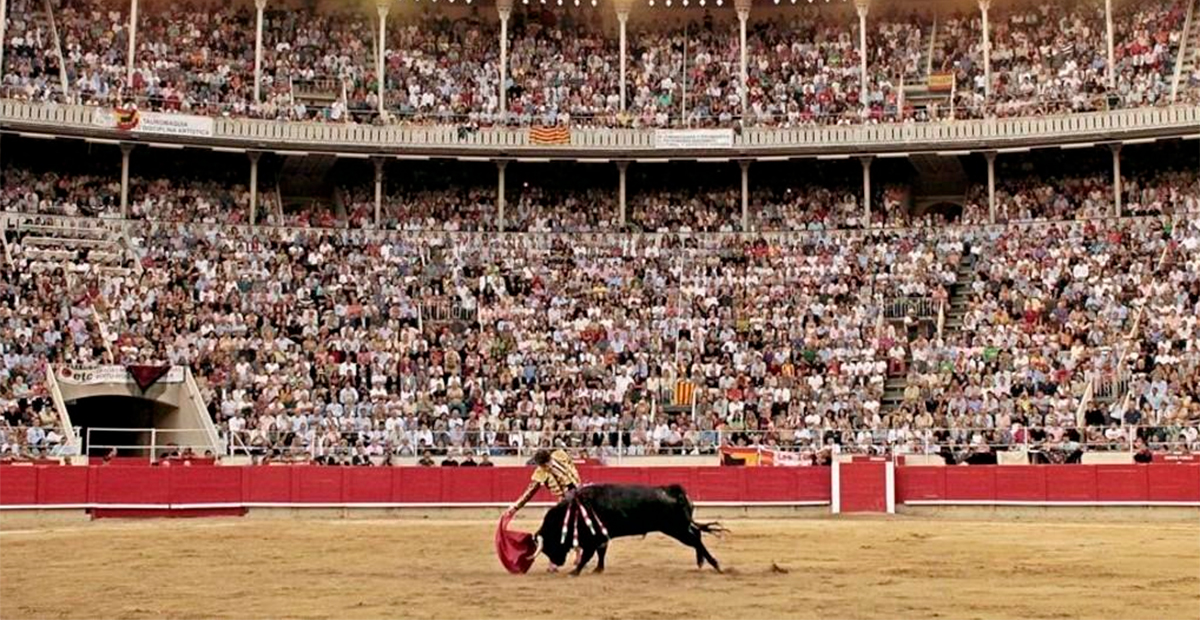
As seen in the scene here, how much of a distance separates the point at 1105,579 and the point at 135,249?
88.0 ft

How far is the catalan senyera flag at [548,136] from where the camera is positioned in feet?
129

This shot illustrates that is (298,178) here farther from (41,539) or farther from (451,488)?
(41,539)

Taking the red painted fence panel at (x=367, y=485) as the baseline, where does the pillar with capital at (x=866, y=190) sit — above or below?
above

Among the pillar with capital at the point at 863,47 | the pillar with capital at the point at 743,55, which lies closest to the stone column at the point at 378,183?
the pillar with capital at the point at 743,55

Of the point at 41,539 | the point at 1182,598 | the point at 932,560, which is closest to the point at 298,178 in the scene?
the point at 41,539

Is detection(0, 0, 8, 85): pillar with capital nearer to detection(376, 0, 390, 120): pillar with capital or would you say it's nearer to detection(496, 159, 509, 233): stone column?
detection(376, 0, 390, 120): pillar with capital

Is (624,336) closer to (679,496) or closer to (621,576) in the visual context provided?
(621,576)

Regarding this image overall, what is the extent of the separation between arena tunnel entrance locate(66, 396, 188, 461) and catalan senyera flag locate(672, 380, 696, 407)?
10.1m

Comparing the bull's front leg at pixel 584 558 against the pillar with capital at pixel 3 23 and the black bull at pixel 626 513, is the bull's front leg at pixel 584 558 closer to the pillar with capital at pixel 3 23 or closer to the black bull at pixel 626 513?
the black bull at pixel 626 513

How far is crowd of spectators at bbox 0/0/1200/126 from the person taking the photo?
126ft

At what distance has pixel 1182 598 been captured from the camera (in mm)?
11711

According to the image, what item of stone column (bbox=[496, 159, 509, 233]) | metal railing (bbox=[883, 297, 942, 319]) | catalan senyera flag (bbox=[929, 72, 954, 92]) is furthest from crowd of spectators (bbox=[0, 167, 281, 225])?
catalan senyera flag (bbox=[929, 72, 954, 92])

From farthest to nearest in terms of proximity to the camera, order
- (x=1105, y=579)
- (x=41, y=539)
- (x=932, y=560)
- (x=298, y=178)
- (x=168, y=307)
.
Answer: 1. (x=298, y=178)
2. (x=168, y=307)
3. (x=41, y=539)
4. (x=932, y=560)
5. (x=1105, y=579)

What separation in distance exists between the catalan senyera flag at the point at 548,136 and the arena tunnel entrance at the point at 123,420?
1276cm
